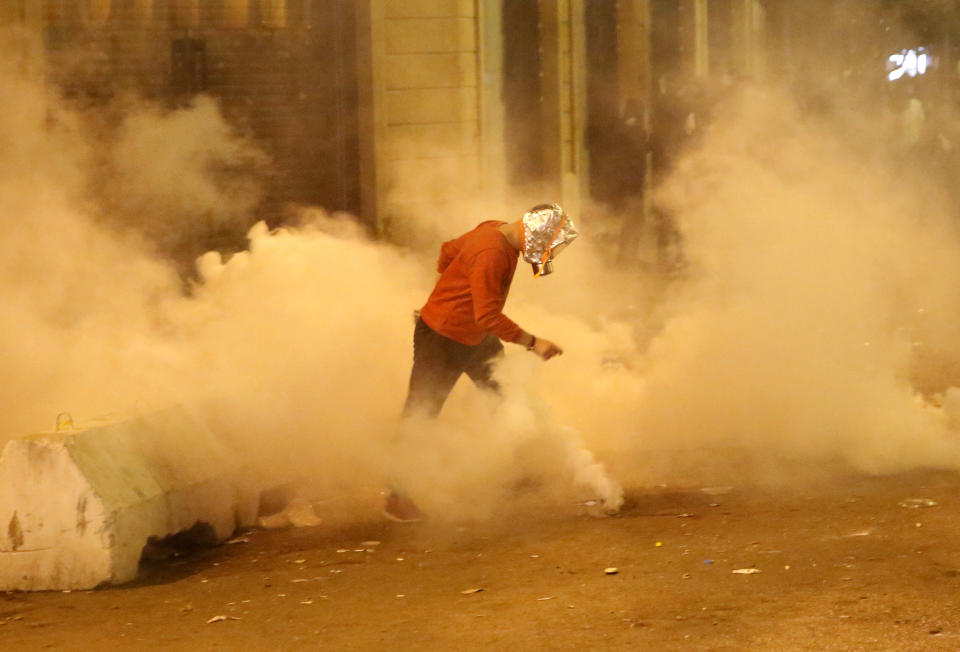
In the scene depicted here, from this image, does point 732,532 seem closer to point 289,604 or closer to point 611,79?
point 289,604

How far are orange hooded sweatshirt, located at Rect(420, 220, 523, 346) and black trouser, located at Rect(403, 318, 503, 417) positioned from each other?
0.19ft

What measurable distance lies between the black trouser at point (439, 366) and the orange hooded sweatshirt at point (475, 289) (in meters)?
0.06

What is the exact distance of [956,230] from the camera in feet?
41.3

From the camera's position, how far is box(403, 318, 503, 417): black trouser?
17.8 feet

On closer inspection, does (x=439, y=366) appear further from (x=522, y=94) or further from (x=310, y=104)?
(x=522, y=94)

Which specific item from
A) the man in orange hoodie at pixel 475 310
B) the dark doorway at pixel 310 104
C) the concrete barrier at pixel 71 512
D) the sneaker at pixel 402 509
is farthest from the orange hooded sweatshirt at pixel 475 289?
the dark doorway at pixel 310 104

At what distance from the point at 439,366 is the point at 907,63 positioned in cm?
1327

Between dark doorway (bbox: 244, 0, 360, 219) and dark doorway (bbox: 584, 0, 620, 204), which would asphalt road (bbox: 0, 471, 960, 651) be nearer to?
dark doorway (bbox: 244, 0, 360, 219)

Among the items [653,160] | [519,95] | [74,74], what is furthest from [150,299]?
[653,160]

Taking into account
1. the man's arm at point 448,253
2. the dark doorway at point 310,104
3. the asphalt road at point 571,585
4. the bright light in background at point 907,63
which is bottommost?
the asphalt road at point 571,585

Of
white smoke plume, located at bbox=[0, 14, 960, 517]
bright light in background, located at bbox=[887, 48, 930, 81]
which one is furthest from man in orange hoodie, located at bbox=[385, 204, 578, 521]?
bright light in background, located at bbox=[887, 48, 930, 81]

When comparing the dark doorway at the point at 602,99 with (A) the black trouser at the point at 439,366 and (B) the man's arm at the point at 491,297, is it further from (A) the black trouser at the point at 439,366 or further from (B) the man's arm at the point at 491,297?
(B) the man's arm at the point at 491,297

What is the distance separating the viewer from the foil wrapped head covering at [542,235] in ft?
17.0

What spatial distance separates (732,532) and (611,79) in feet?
27.3
